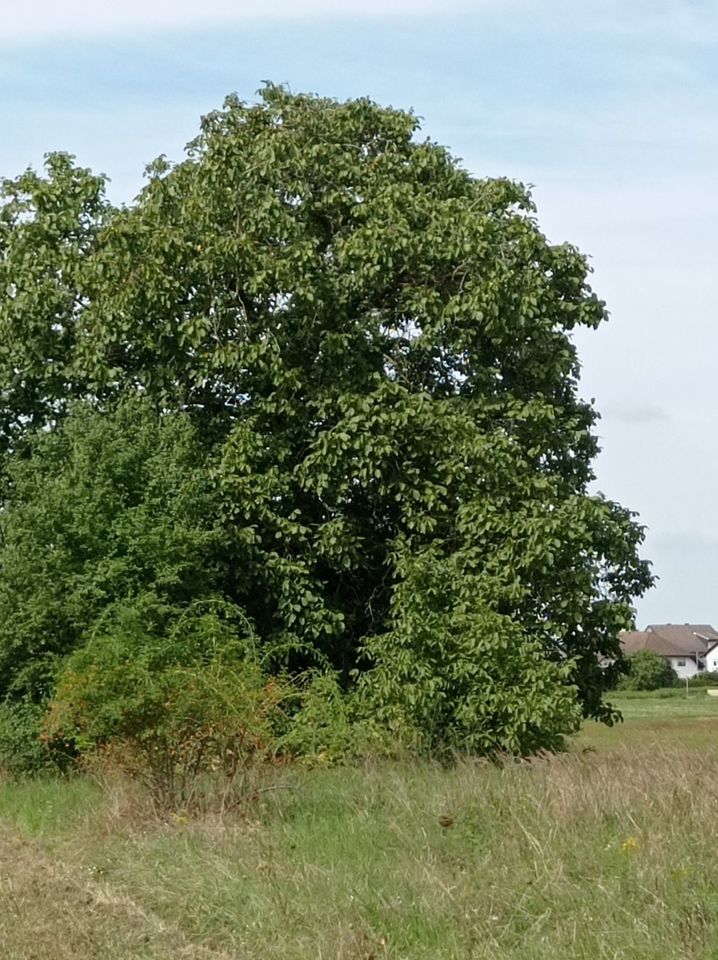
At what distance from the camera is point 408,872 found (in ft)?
31.8

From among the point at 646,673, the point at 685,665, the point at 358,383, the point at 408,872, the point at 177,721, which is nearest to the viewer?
the point at 408,872

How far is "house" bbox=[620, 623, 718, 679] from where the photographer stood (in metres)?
131

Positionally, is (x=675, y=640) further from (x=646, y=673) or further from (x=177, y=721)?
(x=177, y=721)

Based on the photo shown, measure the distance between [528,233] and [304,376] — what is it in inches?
154

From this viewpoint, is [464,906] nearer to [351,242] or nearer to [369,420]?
[369,420]

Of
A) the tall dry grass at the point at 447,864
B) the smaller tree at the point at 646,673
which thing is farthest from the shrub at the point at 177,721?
the smaller tree at the point at 646,673

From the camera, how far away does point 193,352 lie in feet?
68.1

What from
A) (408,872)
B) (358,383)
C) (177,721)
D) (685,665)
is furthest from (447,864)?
(685,665)

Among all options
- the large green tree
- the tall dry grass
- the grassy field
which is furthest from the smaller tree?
the grassy field

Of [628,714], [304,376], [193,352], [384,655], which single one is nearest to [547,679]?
[384,655]

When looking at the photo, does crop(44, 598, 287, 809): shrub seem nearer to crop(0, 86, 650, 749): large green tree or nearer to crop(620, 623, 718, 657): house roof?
crop(0, 86, 650, 749): large green tree

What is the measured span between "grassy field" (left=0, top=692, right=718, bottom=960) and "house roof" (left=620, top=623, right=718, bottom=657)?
116022 millimetres

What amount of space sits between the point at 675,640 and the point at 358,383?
121 meters

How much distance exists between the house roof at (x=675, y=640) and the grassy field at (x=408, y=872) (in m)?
116
